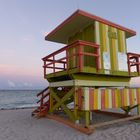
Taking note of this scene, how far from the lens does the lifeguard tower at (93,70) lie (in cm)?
636

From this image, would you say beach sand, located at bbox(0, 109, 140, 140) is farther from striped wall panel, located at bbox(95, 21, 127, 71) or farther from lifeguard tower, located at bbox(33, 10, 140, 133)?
striped wall panel, located at bbox(95, 21, 127, 71)

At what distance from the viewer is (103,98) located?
6434 mm

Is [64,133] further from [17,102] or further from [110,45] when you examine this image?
[17,102]

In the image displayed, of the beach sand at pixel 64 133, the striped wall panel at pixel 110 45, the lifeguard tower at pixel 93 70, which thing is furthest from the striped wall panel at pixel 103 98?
the striped wall panel at pixel 110 45

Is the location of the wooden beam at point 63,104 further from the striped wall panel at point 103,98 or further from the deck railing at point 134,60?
the deck railing at point 134,60

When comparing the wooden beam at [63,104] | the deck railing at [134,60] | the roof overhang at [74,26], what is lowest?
the wooden beam at [63,104]

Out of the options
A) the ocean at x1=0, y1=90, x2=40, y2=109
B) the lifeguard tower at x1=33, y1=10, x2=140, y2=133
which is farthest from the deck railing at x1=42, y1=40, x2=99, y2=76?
the ocean at x1=0, y1=90, x2=40, y2=109

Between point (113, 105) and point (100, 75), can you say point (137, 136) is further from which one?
point (100, 75)

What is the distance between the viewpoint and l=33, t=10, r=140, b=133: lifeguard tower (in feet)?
20.9

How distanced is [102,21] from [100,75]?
251cm

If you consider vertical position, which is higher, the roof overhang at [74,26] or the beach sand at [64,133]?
the roof overhang at [74,26]

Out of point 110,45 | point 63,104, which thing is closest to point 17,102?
point 63,104

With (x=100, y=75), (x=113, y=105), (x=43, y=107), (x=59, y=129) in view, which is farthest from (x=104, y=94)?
(x=43, y=107)

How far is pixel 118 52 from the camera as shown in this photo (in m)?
8.23
